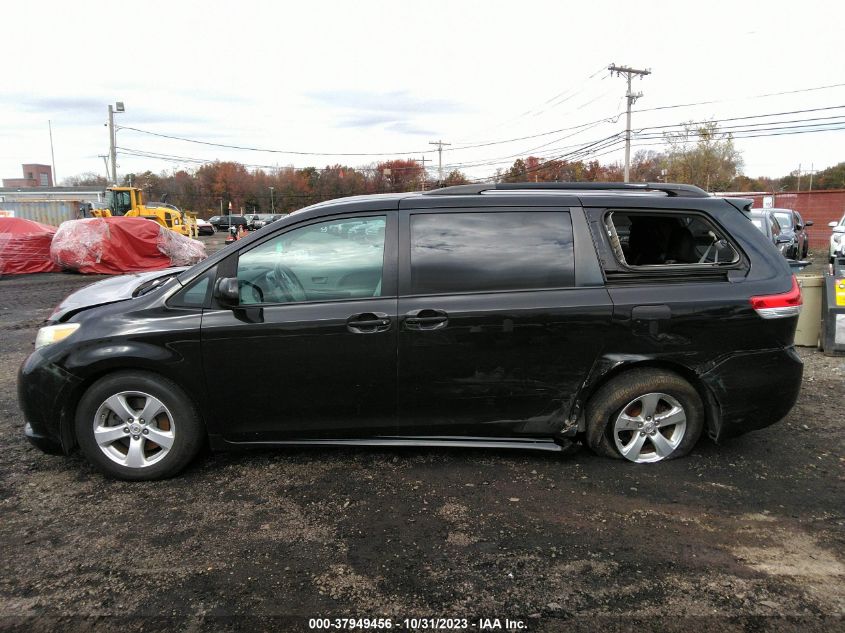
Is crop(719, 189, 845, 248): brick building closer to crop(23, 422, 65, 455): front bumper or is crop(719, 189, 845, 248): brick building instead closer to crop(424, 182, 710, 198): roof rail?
crop(424, 182, 710, 198): roof rail

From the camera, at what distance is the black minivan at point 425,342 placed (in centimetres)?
358

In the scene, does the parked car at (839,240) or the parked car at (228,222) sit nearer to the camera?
the parked car at (839,240)

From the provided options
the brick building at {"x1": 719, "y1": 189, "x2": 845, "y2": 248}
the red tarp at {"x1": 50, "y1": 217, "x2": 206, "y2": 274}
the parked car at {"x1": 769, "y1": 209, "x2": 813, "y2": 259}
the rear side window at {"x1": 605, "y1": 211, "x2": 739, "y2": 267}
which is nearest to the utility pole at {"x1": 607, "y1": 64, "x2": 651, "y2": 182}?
the brick building at {"x1": 719, "y1": 189, "x2": 845, "y2": 248}

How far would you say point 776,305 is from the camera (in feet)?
12.3

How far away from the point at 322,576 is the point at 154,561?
2.83 ft

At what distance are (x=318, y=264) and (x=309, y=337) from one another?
1.61ft

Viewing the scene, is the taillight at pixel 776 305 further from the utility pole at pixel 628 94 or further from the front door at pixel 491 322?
the utility pole at pixel 628 94

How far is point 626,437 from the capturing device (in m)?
3.92

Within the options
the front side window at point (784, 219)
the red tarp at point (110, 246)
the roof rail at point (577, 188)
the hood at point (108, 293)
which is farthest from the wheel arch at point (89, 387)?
the front side window at point (784, 219)

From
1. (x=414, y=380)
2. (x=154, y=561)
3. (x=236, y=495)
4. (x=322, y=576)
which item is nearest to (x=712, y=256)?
(x=414, y=380)

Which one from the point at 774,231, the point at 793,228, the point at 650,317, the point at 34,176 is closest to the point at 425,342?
the point at 650,317

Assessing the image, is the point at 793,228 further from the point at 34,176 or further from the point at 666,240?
the point at 34,176

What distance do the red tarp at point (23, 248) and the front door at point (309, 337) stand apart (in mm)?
17042

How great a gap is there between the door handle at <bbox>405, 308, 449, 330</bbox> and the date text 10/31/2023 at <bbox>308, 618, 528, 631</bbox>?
1.63 metres
